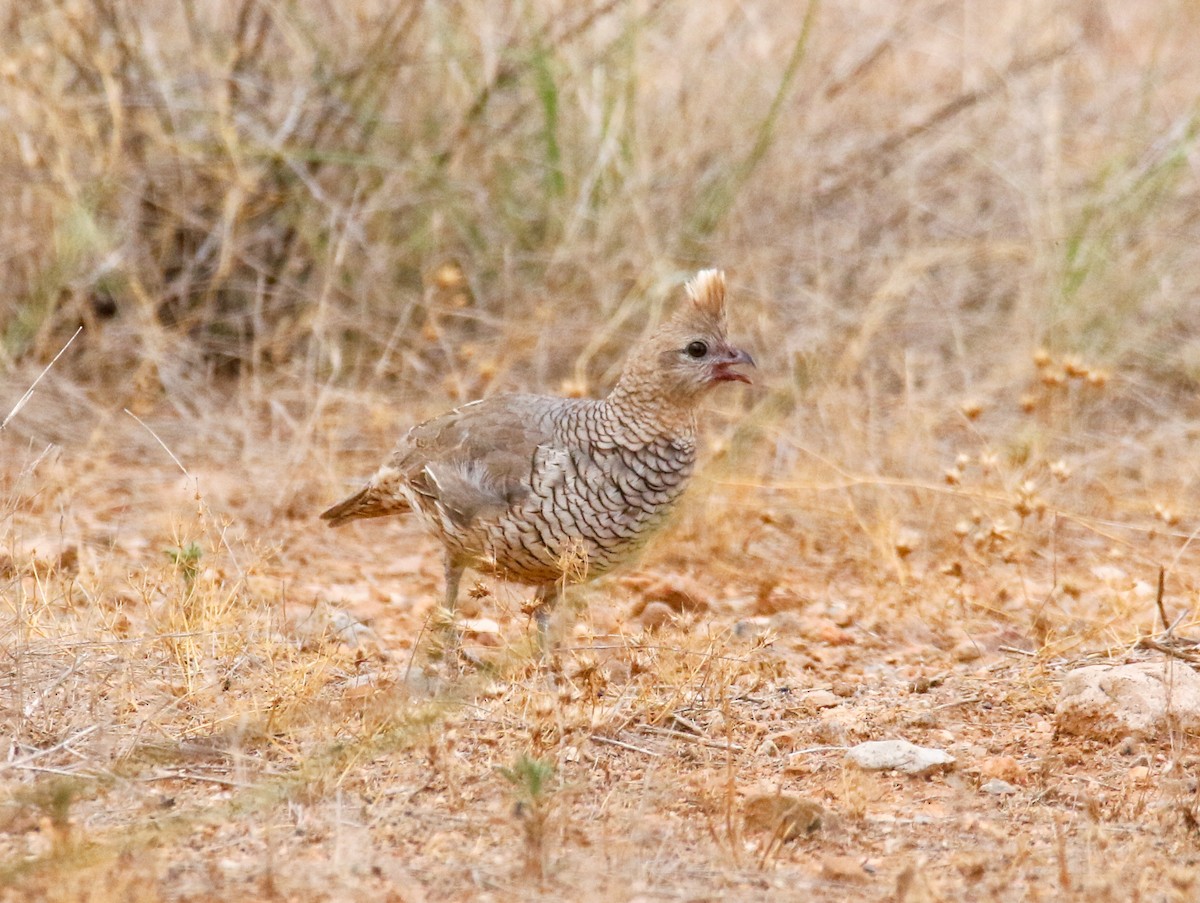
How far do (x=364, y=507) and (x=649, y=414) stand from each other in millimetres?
1005

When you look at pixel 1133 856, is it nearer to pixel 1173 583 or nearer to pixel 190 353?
pixel 1173 583

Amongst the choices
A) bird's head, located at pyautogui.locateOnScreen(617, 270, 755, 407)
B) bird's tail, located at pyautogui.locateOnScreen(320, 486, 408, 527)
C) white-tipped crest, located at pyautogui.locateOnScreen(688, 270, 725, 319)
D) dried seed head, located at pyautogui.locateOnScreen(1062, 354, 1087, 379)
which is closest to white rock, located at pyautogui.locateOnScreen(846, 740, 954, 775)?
bird's head, located at pyautogui.locateOnScreen(617, 270, 755, 407)

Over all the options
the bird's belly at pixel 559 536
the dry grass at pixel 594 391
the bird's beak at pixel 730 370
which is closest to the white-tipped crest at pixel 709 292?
the bird's beak at pixel 730 370

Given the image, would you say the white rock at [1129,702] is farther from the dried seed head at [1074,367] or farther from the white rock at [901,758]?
the dried seed head at [1074,367]

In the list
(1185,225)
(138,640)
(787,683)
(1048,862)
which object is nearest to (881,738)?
(787,683)

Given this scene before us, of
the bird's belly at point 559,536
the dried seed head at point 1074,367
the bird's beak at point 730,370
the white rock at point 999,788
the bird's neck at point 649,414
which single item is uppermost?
the dried seed head at point 1074,367

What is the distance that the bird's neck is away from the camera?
439cm

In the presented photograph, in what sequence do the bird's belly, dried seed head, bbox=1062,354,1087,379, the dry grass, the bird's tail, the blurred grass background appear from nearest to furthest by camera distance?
the dry grass, the bird's belly, the bird's tail, dried seed head, bbox=1062,354,1087,379, the blurred grass background

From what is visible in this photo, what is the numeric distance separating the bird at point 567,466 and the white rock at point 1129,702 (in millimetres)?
1222

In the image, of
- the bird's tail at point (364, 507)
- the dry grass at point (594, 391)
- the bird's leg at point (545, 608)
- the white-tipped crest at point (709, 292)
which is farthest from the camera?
the bird's tail at point (364, 507)

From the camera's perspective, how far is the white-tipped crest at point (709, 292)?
451 cm

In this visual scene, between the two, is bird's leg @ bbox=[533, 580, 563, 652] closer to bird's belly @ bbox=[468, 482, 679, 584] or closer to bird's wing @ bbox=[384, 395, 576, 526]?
bird's belly @ bbox=[468, 482, 679, 584]

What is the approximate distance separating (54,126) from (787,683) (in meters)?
3.92

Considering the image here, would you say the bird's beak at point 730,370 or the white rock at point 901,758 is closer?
the white rock at point 901,758
